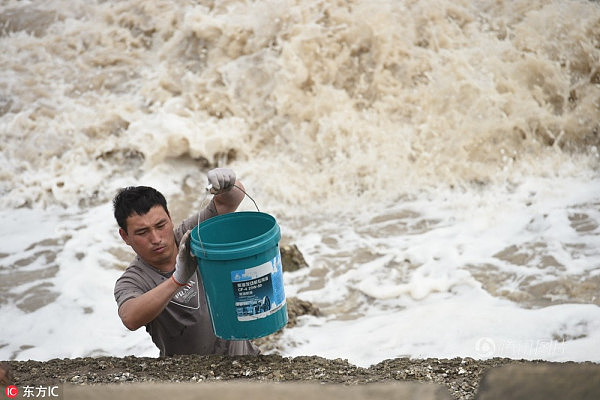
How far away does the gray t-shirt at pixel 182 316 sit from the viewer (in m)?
2.83

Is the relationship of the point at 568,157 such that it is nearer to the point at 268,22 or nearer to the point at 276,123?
the point at 276,123

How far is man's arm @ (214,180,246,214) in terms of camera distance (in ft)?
10.0

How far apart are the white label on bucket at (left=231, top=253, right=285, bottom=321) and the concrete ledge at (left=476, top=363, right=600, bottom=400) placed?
1299 millimetres

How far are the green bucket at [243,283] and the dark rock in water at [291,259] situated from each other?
10.2 feet

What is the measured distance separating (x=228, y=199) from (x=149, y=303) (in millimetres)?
668

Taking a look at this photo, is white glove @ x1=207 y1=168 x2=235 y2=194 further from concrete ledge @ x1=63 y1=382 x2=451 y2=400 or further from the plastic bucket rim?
concrete ledge @ x1=63 y1=382 x2=451 y2=400

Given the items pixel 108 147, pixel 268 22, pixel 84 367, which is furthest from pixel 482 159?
pixel 84 367

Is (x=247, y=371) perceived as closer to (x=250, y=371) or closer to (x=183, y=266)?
(x=250, y=371)

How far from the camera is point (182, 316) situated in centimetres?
295

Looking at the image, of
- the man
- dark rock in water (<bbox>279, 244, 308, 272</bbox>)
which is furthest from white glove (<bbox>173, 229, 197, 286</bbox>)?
dark rock in water (<bbox>279, 244, 308, 272</bbox>)

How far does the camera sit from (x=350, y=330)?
194 inches

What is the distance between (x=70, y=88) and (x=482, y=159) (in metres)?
5.17

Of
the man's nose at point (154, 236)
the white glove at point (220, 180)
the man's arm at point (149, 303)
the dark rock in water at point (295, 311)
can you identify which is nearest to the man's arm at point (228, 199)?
the white glove at point (220, 180)

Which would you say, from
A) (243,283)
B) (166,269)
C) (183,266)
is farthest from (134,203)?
(243,283)
